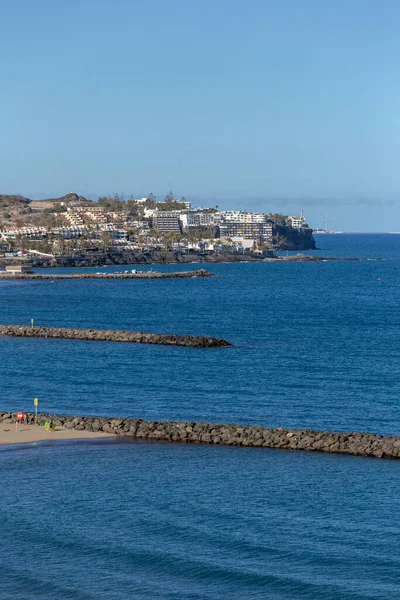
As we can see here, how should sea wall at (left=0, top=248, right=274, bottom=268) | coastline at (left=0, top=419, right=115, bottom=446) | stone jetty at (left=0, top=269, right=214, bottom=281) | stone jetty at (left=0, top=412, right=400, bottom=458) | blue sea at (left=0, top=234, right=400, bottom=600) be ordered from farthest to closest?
1. sea wall at (left=0, top=248, right=274, bottom=268)
2. stone jetty at (left=0, top=269, right=214, bottom=281)
3. coastline at (left=0, top=419, right=115, bottom=446)
4. stone jetty at (left=0, top=412, right=400, bottom=458)
5. blue sea at (left=0, top=234, right=400, bottom=600)

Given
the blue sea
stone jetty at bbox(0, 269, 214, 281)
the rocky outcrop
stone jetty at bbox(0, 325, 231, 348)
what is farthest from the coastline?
the rocky outcrop

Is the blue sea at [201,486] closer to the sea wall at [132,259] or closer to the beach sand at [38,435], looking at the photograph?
Answer: the beach sand at [38,435]

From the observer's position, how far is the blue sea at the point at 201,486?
19.6m

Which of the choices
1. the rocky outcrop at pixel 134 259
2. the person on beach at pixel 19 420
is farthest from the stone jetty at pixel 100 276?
the person on beach at pixel 19 420

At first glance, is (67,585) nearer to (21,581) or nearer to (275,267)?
(21,581)

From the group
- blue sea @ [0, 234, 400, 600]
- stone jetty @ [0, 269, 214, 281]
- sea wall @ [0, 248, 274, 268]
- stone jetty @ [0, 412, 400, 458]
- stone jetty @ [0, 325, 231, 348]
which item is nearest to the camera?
blue sea @ [0, 234, 400, 600]

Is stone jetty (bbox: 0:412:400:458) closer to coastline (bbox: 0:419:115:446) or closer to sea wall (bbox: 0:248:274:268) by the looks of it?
coastline (bbox: 0:419:115:446)

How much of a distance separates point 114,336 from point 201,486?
33084 mm

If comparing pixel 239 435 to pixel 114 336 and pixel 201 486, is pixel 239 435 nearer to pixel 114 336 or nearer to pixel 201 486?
pixel 201 486

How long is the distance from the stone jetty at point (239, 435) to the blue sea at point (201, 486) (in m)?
0.51

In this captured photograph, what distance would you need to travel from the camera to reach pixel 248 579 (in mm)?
19422

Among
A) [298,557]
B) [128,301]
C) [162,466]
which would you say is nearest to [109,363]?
[162,466]

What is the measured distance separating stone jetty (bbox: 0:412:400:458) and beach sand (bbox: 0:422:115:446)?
397 mm

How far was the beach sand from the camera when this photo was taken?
98.7ft
